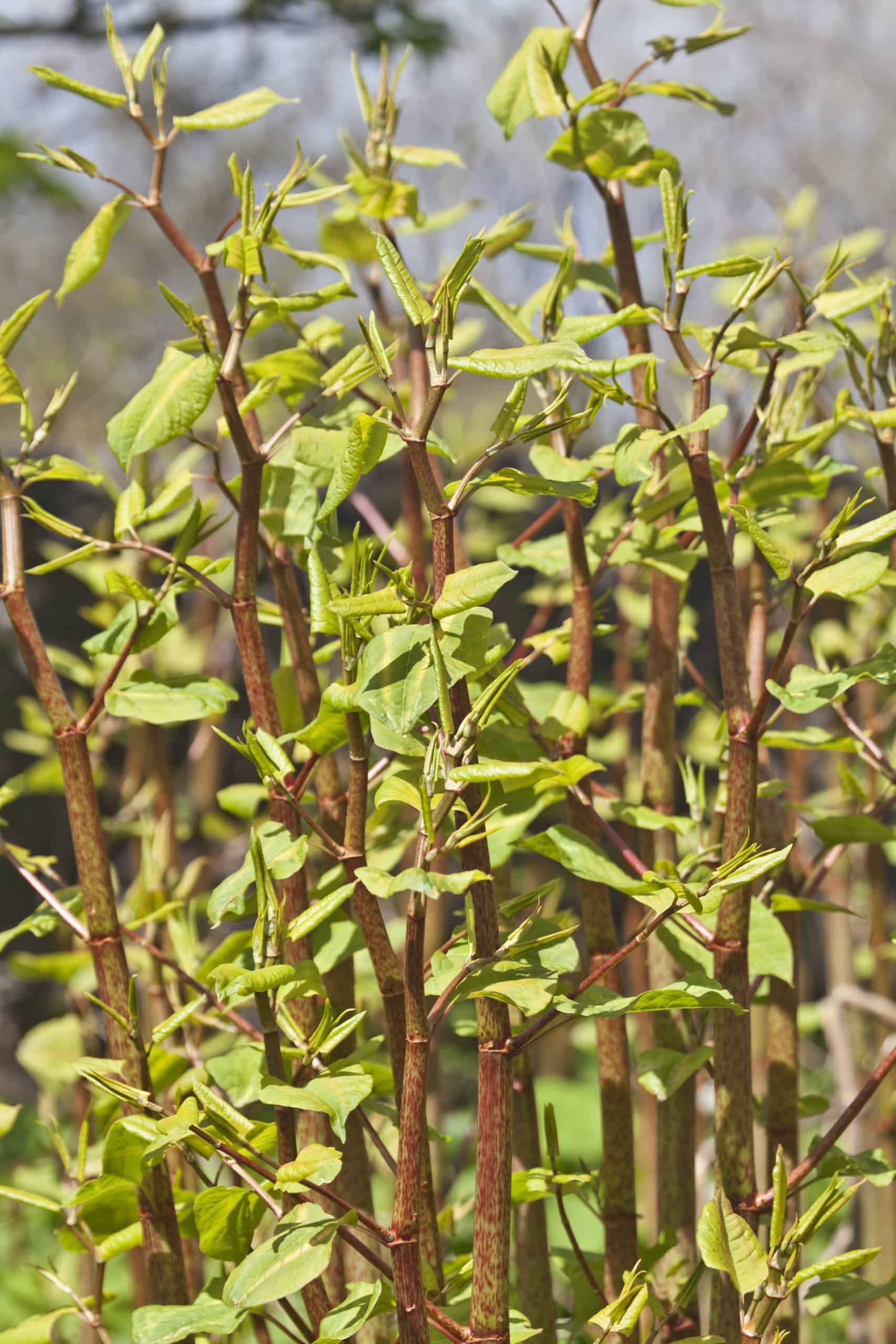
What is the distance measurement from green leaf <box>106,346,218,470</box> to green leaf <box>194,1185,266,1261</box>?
217 mm

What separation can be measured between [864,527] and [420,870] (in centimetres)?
17

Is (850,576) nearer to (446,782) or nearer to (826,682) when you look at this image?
(826,682)

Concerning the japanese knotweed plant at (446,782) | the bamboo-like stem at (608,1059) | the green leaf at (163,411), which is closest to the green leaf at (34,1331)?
the japanese knotweed plant at (446,782)

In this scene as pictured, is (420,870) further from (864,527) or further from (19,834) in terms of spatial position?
(19,834)

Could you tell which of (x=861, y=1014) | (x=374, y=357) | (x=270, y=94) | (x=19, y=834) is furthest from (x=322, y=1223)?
(x=19, y=834)

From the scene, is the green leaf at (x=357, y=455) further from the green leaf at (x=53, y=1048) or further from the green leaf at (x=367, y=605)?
the green leaf at (x=53, y=1048)

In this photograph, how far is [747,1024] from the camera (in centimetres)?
38

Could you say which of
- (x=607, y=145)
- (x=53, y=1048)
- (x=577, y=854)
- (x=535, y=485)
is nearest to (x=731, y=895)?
(x=577, y=854)

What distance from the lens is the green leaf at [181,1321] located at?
30 cm

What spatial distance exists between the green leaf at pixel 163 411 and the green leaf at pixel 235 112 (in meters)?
0.10

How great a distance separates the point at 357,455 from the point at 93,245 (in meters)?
0.18

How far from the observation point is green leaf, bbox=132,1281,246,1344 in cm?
30

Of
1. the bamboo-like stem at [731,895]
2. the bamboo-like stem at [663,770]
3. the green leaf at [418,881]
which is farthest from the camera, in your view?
the bamboo-like stem at [663,770]

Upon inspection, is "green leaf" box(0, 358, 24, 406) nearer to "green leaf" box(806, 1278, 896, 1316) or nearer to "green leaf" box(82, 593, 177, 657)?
"green leaf" box(82, 593, 177, 657)
